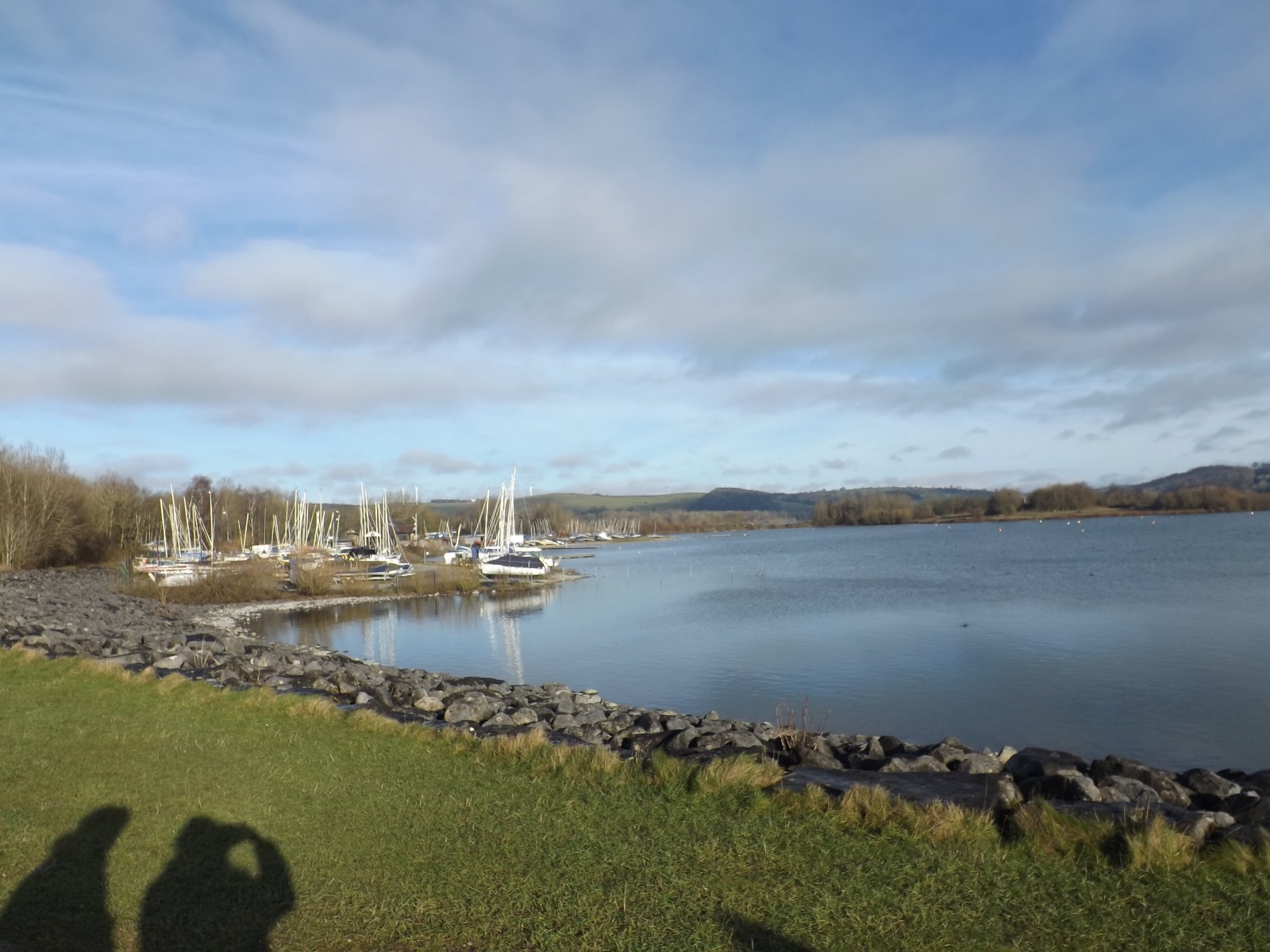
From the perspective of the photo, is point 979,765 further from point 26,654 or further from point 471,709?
point 26,654

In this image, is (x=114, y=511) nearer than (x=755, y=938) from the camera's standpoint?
No

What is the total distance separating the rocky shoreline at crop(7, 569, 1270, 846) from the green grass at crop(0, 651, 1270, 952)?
1.03 meters

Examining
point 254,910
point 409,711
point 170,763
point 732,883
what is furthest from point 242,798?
point 409,711

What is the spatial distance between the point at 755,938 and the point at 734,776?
10.2 feet

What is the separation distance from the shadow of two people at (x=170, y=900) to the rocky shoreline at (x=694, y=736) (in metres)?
4.58

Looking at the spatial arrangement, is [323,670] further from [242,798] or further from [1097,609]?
[1097,609]

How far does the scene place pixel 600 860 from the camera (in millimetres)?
6105

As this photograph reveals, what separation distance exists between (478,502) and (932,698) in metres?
129

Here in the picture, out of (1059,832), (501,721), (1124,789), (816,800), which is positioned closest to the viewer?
(1059,832)

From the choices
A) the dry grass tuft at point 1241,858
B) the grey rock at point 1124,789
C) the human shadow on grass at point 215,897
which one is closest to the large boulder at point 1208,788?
the grey rock at point 1124,789

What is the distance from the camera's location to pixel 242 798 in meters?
7.77

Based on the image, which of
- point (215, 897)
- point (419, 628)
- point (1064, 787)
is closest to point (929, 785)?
point (1064, 787)

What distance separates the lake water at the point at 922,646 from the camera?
17328 millimetres

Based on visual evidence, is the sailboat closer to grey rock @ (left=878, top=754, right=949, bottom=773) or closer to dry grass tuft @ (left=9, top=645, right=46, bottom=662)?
dry grass tuft @ (left=9, top=645, right=46, bottom=662)
